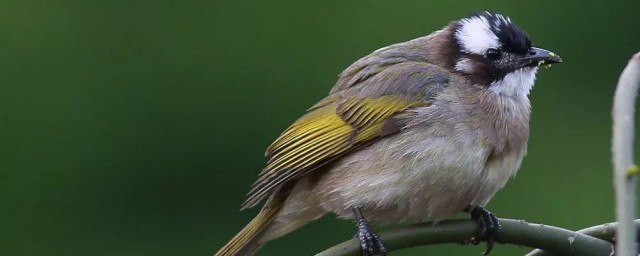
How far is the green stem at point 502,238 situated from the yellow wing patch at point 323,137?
0.86m

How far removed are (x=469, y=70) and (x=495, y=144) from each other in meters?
0.41

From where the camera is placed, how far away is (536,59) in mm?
4168

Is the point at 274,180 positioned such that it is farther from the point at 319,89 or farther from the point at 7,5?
the point at 7,5

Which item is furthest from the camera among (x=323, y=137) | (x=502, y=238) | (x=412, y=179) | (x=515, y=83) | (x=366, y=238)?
(x=515, y=83)

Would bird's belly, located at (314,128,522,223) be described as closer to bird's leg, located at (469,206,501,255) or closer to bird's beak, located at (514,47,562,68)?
bird's leg, located at (469,206,501,255)

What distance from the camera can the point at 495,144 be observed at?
156 inches

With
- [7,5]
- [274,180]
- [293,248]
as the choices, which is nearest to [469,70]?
[274,180]

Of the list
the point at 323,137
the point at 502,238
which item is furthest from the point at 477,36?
the point at 502,238

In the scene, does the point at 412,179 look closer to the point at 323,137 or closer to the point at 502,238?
the point at 323,137

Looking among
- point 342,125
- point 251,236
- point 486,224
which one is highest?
point 342,125

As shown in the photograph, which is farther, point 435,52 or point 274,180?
point 435,52

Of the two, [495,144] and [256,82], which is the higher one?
[256,82]

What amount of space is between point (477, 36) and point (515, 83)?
0.22 metres

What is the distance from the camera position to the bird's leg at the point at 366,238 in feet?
10.5
